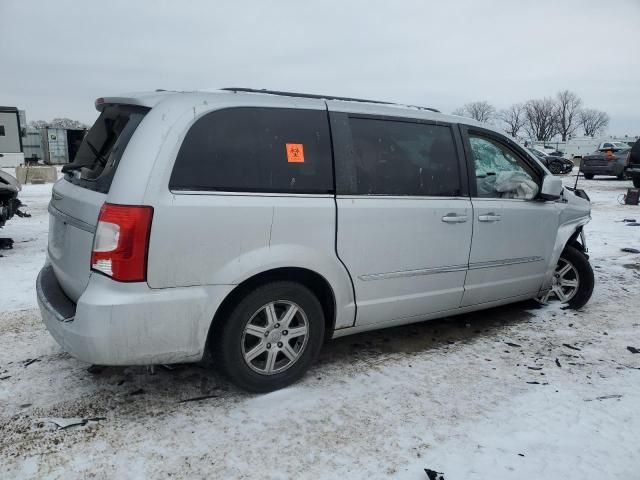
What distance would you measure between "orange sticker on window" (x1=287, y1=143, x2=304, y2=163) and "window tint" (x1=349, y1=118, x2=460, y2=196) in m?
0.41

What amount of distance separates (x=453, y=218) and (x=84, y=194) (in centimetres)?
249

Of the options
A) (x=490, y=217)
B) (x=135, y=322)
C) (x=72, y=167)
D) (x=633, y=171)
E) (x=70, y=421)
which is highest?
(x=633, y=171)

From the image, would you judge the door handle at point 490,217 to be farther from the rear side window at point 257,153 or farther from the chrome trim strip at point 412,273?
the rear side window at point 257,153

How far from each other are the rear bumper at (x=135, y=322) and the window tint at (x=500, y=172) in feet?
7.92

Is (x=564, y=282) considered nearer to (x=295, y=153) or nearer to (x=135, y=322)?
(x=295, y=153)

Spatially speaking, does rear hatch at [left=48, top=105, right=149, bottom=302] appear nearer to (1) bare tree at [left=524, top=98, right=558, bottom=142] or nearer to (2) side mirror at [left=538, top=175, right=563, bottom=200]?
(2) side mirror at [left=538, top=175, right=563, bottom=200]

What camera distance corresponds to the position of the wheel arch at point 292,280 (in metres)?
2.86

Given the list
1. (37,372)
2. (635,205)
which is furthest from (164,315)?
(635,205)

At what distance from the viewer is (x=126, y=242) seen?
2506 mm

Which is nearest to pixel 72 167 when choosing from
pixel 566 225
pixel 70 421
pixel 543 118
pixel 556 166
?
pixel 70 421

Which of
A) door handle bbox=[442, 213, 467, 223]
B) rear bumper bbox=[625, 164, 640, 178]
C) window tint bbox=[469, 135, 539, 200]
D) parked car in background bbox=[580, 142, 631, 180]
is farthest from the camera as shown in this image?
parked car in background bbox=[580, 142, 631, 180]

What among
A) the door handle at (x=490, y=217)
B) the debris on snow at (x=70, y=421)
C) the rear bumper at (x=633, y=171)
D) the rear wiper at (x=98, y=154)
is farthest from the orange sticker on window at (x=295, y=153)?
the rear bumper at (x=633, y=171)

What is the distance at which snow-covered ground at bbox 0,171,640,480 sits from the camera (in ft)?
7.91

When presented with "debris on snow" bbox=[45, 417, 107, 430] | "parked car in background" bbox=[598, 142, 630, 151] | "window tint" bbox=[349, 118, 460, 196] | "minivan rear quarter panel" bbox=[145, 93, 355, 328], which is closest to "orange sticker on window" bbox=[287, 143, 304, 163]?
"minivan rear quarter panel" bbox=[145, 93, 355, 328]
